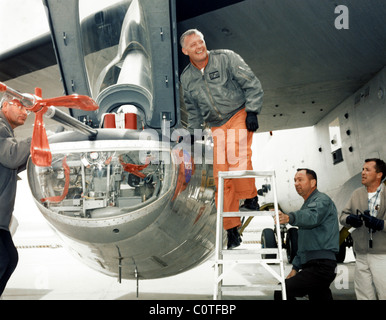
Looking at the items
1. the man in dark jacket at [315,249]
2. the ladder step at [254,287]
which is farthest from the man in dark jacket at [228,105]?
the ladder step at [254,287]

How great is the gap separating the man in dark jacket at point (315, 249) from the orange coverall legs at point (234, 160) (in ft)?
1.45

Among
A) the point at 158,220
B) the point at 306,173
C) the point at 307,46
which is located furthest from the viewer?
the point at 307,46

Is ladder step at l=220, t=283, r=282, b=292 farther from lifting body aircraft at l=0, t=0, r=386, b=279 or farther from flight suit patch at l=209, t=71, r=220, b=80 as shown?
Answer: flight suit patch at l=209, t=71, r=220, b=80

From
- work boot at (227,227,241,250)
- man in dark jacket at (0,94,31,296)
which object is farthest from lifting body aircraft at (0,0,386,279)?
work boot at (227,227,241,250)

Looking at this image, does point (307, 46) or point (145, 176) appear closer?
point (145, 176)

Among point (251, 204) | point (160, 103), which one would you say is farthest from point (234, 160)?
point (160, 103)

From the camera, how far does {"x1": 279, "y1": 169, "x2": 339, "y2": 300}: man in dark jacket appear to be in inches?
129

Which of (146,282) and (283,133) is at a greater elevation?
(283,133)

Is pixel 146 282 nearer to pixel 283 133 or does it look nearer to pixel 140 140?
pixel 140 140

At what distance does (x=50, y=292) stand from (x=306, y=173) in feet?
12.3

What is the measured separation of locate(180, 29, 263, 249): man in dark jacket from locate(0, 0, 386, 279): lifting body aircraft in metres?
0.27

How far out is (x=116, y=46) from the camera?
419 centimetres

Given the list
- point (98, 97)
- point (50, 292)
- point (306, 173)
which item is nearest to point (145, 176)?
point (98, 97)

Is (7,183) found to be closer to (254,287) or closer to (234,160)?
(234,160)
